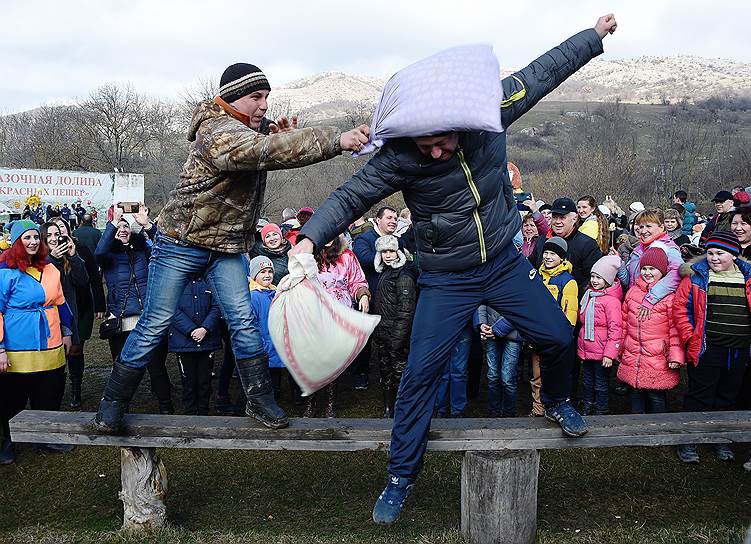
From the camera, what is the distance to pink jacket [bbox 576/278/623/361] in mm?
5375

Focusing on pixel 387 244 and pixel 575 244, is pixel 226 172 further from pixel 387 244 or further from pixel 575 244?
pixel 575 244

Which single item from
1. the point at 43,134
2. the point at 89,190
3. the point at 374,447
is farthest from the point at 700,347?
the point at 43,134

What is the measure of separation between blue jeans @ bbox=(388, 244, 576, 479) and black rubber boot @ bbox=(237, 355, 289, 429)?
0.78 meters

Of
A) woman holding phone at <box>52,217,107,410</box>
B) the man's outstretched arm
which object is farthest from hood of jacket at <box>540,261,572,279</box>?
woman holding phone at <box>52,217,107,410</box>

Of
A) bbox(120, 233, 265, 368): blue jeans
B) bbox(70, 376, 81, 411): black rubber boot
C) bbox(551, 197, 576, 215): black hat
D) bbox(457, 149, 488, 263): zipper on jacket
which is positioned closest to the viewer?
bbox(457, 149, 488, 263): zipper on jacket

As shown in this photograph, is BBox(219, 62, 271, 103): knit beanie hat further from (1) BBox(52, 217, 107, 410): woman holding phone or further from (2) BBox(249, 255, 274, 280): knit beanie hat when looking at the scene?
(1) BBox(52, 217, 107, 410): woman holding phone

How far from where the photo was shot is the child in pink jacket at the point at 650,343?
504 cm

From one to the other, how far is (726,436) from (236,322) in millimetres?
3090

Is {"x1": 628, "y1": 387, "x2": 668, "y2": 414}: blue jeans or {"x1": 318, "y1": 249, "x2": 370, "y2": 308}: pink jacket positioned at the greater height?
{"x1": 318, "y1": 249, "x2": 370, "y2": 308}: pink jacket

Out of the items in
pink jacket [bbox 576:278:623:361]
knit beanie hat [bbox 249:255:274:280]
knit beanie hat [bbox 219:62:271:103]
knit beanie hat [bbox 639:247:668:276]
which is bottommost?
pink jacket [bbox 576:278:623:361]

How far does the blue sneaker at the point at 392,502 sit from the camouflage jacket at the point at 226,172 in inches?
63.8

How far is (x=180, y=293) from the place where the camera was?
144 inches

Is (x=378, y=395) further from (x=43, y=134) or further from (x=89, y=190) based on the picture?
(x=43, y=134)

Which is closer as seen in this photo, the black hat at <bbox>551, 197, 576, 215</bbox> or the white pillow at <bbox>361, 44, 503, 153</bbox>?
the white pillow at <bbox>361, 44, 503, 153</bbox>
